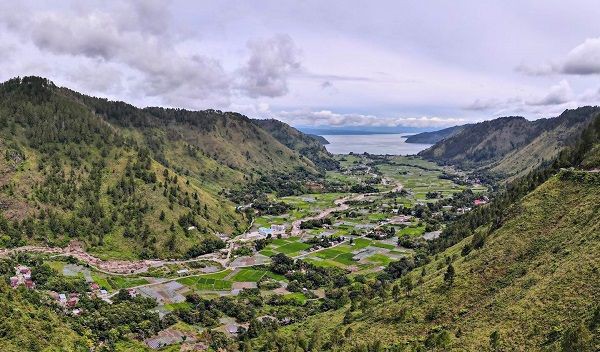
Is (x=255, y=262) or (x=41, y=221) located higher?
(x=41, y=221)

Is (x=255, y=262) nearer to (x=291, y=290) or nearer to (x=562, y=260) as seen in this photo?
(x=291, y=290)

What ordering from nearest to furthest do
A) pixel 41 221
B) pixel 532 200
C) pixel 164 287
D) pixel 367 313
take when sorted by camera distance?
1. pixel 367 313
2. pixel 532 200
3. pixel 164 287
4. pixel 41 221

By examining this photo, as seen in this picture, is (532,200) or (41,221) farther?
(41,221)

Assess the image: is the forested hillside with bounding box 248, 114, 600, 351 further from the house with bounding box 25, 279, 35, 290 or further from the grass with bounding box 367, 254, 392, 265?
the house with bounding box 25, 279, 35, 290

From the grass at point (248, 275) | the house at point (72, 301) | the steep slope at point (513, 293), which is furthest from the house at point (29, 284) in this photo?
the steep slope at point (513, 293)

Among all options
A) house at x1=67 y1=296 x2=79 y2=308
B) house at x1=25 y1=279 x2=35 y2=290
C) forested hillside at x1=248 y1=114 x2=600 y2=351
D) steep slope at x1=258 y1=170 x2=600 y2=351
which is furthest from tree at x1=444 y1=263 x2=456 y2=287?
house at x1=25 y1=279 x2=35 y2=290

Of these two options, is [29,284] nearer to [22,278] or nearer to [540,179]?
[22,278]

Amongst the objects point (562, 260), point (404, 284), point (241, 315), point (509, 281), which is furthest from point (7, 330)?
point (562, 260)
